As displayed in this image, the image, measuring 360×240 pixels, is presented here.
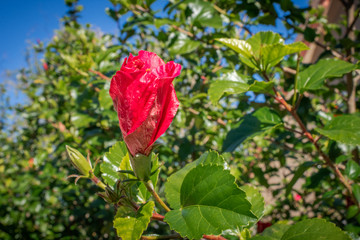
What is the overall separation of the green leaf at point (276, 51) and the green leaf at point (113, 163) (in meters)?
0.47

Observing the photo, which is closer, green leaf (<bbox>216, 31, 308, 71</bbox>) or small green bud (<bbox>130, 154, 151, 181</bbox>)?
small green bud (<bbox>130, 154, 151, 181</bbox>)

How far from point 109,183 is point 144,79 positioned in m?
0.28

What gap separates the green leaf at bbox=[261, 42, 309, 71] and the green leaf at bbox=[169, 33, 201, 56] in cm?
58

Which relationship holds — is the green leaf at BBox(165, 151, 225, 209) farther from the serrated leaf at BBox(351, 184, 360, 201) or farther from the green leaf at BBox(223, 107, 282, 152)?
the serrated leaf at BBox(351, 184, 360, 201)

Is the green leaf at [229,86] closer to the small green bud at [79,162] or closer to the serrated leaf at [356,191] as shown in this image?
the small green bud at [79,162]

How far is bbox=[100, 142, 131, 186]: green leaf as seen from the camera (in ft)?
1.83

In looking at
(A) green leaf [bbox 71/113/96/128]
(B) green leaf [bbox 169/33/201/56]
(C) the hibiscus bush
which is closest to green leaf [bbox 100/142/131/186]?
(C) the hibiscus bush

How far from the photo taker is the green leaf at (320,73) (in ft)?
2.46

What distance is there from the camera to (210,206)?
470 millimetres

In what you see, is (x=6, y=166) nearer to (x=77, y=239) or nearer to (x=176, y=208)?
(x=77, y=239)

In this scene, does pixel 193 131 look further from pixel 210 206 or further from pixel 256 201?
pixel 210 206

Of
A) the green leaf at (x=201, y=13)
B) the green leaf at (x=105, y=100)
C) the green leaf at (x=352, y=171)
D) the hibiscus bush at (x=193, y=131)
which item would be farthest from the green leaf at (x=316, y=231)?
the green leaf at (x=201, y=13)

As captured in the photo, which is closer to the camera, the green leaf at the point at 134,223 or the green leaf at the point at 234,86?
the green leaf at the point at 134,223

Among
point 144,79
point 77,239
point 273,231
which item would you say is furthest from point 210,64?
point 77,239
